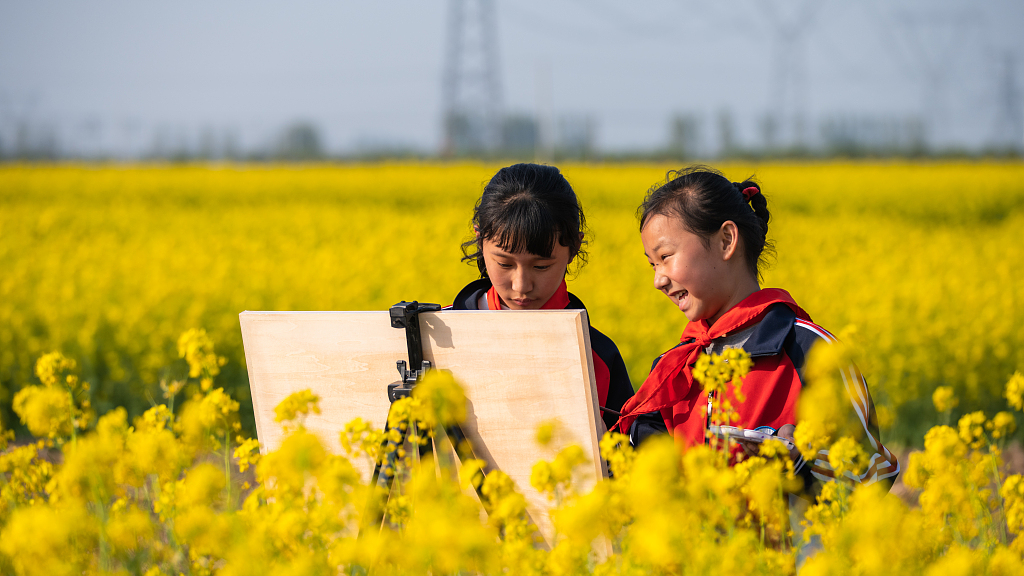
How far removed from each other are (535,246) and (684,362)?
1.58ft

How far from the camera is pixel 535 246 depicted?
2002mm

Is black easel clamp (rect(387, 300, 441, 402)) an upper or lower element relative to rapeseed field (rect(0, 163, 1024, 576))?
upper

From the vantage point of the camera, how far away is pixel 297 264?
6.43 m

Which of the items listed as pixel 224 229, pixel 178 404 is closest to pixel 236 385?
pixel 178 404

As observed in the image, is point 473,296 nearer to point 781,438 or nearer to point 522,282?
point 522,282

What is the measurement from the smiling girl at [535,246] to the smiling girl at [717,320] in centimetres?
21

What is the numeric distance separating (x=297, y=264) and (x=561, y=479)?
5.59 metres

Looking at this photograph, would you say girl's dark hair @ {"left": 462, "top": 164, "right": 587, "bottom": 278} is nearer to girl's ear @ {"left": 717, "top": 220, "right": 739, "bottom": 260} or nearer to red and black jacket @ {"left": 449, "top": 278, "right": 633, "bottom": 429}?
red and black jacket @ {"left": 449, "top": 278, "right": 633, "bottom": 429}

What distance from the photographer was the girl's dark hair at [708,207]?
6.05 feet

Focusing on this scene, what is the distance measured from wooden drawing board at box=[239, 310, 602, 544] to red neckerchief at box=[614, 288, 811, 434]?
1.34ft

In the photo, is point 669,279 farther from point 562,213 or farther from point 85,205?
point 85,205

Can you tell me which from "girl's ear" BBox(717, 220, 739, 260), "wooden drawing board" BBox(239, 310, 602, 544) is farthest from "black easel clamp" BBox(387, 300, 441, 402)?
"girl's ear" BBox(717, 220, 739, 260)

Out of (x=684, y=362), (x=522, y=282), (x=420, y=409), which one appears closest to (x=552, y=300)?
(x=522, y=282)

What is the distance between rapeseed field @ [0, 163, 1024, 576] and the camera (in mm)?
1096
